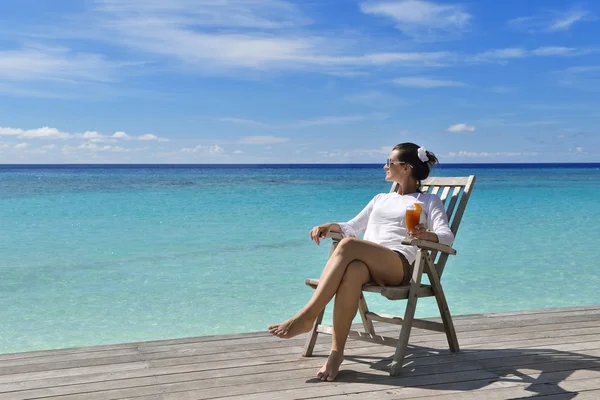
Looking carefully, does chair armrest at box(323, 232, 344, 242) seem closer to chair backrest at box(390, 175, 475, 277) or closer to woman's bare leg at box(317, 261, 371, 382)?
woman's bare leg at box(317, 261, 371, 382)

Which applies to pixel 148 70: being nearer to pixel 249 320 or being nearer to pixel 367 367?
pixel 249 320

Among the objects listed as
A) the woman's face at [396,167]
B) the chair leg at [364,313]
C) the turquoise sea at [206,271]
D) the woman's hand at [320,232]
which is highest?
the woman's face at [396,167]

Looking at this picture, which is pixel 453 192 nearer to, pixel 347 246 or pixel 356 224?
pixel 356 224

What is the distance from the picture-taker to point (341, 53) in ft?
124

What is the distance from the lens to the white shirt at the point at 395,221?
11.0ft

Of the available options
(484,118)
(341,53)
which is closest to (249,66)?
(341,53)

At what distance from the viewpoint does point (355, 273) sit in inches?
120

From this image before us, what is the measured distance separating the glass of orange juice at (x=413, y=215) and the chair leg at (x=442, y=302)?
0.20 metres

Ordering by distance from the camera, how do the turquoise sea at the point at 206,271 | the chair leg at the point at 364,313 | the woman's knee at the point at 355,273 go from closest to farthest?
the woman's knee at the point at 355,273 < the chair leg at the point at 364,313 < the turquoise sea at the point at 206,271

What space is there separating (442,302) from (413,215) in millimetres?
526

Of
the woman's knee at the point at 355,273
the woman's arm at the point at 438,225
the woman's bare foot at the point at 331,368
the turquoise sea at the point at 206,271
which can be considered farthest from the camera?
the turquoise sea at the point at 206,271

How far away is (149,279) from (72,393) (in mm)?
5361

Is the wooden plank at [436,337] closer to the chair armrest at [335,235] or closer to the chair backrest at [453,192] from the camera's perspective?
the chair backrest at [453,192]

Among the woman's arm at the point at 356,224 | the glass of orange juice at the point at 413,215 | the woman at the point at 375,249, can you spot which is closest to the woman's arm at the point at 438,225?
the woman at the point at 375,249
